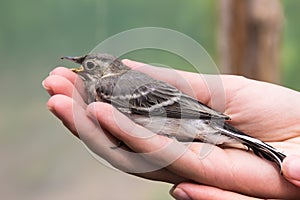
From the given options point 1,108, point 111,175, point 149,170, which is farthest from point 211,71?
point 149,170

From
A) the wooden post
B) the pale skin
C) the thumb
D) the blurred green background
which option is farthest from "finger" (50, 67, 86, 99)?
the wooden post

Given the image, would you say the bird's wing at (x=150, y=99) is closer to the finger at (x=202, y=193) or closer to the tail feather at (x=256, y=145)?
the tail feather at (x=256, y=145)

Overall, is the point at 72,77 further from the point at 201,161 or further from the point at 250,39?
the point at 250,39

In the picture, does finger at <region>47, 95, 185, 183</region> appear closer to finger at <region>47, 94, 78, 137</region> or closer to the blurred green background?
finger at <region>47, 94, 78, 137</region>

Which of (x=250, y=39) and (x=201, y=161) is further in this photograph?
(x=250, y=39)

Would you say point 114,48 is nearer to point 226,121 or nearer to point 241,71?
point 226,121

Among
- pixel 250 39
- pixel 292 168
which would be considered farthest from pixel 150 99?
pixel 250 39
